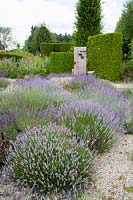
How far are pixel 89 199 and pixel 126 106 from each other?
2.34 meters

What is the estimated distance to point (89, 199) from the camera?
2705 millimetres

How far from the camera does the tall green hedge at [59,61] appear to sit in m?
13.0

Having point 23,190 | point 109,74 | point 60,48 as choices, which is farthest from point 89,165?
point 60,48

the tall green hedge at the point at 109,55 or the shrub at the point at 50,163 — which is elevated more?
the tall green hedge at the point at 109,55

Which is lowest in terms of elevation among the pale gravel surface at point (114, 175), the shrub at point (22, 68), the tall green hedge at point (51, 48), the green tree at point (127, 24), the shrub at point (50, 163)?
the pale gravel surface at point (114, 175)

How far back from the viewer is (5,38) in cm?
3834

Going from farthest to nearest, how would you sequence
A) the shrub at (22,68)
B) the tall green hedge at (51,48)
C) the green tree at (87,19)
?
the tall green hedge at (51,48), the green tree at (87,19), the shrub at (22,68)

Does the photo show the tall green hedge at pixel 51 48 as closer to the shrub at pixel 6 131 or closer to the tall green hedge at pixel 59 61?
the tall green hedge at pixel 59 61

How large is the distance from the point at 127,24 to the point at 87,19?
3.19m

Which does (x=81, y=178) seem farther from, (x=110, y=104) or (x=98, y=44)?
(x=98, y=44)

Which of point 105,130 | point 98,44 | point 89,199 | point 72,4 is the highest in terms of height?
point 72,4

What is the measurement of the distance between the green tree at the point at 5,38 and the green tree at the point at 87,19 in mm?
24675

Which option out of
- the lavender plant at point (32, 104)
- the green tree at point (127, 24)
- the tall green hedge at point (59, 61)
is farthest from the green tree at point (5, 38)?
the lavender plant at point (32, 104)

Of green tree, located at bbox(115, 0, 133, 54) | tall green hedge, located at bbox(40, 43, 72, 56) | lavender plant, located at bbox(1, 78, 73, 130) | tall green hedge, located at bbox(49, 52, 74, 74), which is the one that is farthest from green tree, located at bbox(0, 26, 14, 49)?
lavender plant, located at bbox(1, 78, 73, 130)
